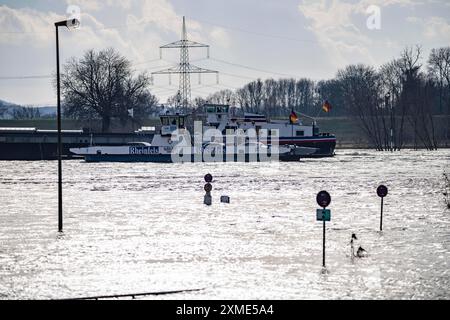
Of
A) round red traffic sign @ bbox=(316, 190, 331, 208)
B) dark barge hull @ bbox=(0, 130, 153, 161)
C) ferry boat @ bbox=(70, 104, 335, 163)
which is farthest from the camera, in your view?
dark barge hull @ bbox=(0, 130, 153, 161)

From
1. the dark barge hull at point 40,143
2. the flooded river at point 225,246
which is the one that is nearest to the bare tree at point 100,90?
the dark barge hull at point 40,143

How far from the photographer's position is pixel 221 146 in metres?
103

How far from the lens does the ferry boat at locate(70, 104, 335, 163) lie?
100938mm

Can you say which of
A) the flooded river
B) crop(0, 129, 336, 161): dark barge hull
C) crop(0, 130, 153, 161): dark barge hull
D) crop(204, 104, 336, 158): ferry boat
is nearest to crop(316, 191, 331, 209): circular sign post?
the flooded river

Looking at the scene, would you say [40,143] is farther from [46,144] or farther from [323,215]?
[323,215]

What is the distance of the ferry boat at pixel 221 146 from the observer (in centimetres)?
10094

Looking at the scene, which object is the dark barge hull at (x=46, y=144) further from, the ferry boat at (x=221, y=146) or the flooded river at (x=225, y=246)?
the flooded river at (x=225, y=246)

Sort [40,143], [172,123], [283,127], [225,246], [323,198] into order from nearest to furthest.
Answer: [323,198], [225,246], [172,123], [40,143], [283,127]

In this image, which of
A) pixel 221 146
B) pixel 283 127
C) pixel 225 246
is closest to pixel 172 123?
pixel 221 146

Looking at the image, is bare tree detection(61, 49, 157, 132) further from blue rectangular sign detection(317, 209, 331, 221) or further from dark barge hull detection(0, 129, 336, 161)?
blue rectangular sign detection(317, 209, 331, 221)

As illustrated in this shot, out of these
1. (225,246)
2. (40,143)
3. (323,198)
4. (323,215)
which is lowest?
(225,246)

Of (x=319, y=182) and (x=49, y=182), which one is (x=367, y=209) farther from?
(x=49, y=182)

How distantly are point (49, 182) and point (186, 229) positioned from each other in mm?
32597
